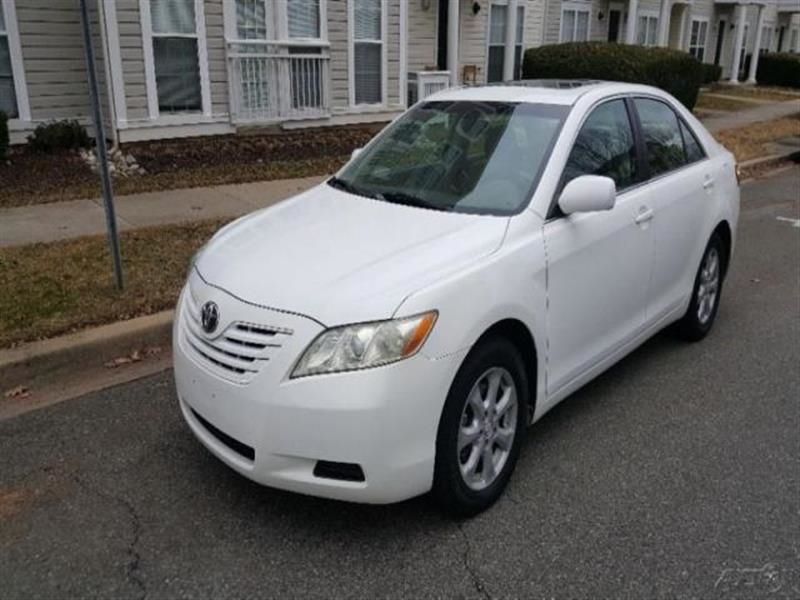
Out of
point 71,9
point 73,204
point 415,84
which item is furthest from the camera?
point 415,84

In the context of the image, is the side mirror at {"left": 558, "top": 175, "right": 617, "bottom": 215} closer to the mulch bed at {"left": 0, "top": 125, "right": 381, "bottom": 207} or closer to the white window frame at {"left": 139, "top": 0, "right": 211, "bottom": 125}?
the mulch bed at {"left": 0, "top": 125, "right": 381, "bottom": 207}

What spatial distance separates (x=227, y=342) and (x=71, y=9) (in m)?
9.39

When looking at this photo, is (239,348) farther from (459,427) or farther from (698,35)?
(698,35)

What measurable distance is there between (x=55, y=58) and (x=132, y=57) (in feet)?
3.38

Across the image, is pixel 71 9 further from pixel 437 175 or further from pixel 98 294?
pixel 437 175

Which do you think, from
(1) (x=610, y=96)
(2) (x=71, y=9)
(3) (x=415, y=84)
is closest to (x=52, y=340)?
(1) (x=610, y=96)

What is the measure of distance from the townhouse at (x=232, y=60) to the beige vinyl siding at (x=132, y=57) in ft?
0.05

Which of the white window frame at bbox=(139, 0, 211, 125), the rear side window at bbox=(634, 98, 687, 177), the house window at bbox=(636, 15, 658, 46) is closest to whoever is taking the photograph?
the rear side window at bbox=(634, 98, 687, 177)

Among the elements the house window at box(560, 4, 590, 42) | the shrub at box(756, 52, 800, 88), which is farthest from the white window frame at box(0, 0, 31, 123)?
the shrub at box(756, 52, 800, 88)

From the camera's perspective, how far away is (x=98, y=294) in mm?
5277

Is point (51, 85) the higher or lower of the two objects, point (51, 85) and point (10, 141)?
the higher

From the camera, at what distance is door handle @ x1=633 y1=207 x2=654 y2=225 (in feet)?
13.8

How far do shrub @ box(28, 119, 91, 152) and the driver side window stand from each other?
27.1 feet

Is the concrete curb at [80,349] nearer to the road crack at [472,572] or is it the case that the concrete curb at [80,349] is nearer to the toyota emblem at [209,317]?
the toyota emblem at [209,317]
